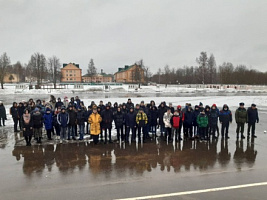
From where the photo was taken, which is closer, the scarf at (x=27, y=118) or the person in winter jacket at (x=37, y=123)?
the scarf at (x=27, y=118)

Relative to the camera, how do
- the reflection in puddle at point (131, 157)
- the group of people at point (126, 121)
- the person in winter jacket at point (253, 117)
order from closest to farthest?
the reflection in puddle at point (131, 157) → the group of people at point (126, 121) → the person in winter jacket at point (253, 117)

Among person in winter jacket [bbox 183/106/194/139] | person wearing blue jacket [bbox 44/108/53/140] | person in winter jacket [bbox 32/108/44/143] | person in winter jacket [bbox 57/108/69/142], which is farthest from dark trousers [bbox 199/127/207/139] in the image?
person in winter jacket [bbox 32/108/44/143]

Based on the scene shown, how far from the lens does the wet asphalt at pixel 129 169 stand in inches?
203

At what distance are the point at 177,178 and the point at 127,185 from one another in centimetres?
138

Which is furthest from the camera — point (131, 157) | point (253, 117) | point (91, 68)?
point (91, 68)

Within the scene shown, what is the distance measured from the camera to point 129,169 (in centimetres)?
652

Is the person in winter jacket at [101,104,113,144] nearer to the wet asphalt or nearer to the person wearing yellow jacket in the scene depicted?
the person wearing yellow jacket

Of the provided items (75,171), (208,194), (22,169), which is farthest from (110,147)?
(208,194)

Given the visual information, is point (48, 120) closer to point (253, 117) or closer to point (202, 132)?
point (202, 132)

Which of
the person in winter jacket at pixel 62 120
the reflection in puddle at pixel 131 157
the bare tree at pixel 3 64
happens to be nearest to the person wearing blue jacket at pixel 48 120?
the person in winter jacket at pixel 62 120

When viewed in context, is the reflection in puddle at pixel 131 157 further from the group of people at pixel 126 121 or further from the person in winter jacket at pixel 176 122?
the group of people at pixel 126 121

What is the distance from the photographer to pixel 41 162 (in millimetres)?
7121

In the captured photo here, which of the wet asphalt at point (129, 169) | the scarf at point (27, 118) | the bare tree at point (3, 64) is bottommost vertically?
the wet asphalt at point (129, 169)

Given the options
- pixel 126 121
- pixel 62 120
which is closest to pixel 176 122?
pixel 126 121
